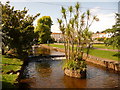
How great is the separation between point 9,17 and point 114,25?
56.2ft

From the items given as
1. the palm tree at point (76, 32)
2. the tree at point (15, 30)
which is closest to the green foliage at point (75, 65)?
the palm tree at point (76, 32)

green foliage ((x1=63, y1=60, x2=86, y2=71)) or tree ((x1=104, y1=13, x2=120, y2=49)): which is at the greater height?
tree ((x1=104, y1=13, x2=120, y2=49))

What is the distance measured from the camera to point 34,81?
14.3 metres

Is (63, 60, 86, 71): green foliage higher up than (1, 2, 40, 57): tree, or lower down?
lower down

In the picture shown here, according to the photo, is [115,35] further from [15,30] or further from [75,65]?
[15,30]

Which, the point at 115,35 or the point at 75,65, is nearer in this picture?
the point at 75,65

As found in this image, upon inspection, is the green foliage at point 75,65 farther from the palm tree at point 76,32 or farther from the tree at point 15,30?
the tree at point 15,30

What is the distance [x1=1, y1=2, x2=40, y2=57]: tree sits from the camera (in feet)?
69.3

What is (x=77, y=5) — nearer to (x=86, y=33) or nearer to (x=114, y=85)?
(x=86, y=33)

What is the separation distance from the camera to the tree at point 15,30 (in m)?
21.1

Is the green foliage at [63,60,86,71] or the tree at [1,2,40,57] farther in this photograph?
the tree at [1,2,40,57]

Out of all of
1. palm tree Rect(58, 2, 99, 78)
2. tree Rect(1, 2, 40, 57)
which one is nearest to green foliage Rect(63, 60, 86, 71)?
palm tree Rect(58, 2, 99, 78)

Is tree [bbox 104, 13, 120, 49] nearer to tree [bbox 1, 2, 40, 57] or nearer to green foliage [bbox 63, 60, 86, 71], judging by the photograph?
green foliage [bbox 63, 60, 86, 71]

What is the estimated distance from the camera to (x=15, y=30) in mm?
21688
